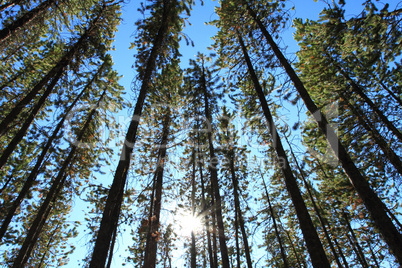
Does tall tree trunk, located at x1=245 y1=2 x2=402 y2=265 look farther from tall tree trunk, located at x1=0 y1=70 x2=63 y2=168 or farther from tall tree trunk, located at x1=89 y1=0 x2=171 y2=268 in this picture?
tall tree trunk, located at x1=0 y1=70 x2=63 y2=168

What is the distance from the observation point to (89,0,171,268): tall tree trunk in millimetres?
3760

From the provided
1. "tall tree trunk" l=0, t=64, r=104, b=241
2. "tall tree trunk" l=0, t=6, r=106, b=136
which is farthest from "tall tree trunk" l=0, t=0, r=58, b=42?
"tall tree trunk" l=0, t=64, r=104, b=241

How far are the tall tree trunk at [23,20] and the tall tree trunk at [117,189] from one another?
4781 mm

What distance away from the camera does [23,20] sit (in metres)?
7.18

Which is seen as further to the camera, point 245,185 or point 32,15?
point 245,185

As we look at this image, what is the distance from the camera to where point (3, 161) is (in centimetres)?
660

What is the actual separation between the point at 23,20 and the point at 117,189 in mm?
7671

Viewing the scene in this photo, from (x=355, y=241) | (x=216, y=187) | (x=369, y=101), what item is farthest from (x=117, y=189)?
(x=355, y=241)

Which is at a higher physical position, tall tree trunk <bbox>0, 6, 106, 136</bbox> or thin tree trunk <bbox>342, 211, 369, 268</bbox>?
tall tree trunk <bbox>0, 6, 106, 136</bbox>

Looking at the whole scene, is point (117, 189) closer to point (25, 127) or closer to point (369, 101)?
point (25, 127)

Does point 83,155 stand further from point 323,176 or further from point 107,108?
point 323,176

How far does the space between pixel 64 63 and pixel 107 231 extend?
8.36 metres

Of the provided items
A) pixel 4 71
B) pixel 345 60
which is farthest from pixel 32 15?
pixel 345 60

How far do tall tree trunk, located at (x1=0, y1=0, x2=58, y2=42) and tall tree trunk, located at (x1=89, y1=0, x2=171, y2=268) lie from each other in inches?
188
